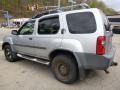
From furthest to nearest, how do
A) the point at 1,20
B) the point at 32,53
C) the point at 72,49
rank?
1. the point at 1,20
2. the point at 32,53
3. the point at 72,49

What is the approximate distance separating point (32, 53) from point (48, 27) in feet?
3.78

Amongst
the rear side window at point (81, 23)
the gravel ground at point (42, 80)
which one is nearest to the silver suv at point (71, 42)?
the rear side window at point (81, 23)

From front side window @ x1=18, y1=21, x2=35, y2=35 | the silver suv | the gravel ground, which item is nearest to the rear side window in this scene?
the silver suv

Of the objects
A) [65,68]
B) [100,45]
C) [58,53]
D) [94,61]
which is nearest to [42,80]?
[65,68]

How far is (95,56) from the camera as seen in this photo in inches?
171

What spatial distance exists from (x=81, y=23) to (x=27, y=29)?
241cm

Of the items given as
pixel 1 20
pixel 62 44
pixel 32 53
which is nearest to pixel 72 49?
pixel 62 44

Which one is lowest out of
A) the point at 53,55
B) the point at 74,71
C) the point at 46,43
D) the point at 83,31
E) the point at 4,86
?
the point at 4,86

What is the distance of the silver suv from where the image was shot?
14.2 ft

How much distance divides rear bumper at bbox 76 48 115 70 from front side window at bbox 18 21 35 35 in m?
2.17

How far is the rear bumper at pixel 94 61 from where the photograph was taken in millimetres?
4352

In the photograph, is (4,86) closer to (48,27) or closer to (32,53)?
(32,53)

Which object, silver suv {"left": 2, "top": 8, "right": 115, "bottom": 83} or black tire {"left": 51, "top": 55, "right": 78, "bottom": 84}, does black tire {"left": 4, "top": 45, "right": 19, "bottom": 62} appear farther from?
black tire {"left": 51, "top": 55, "right": 78, "bottom": 84}

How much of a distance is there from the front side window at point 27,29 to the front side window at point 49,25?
43cm
